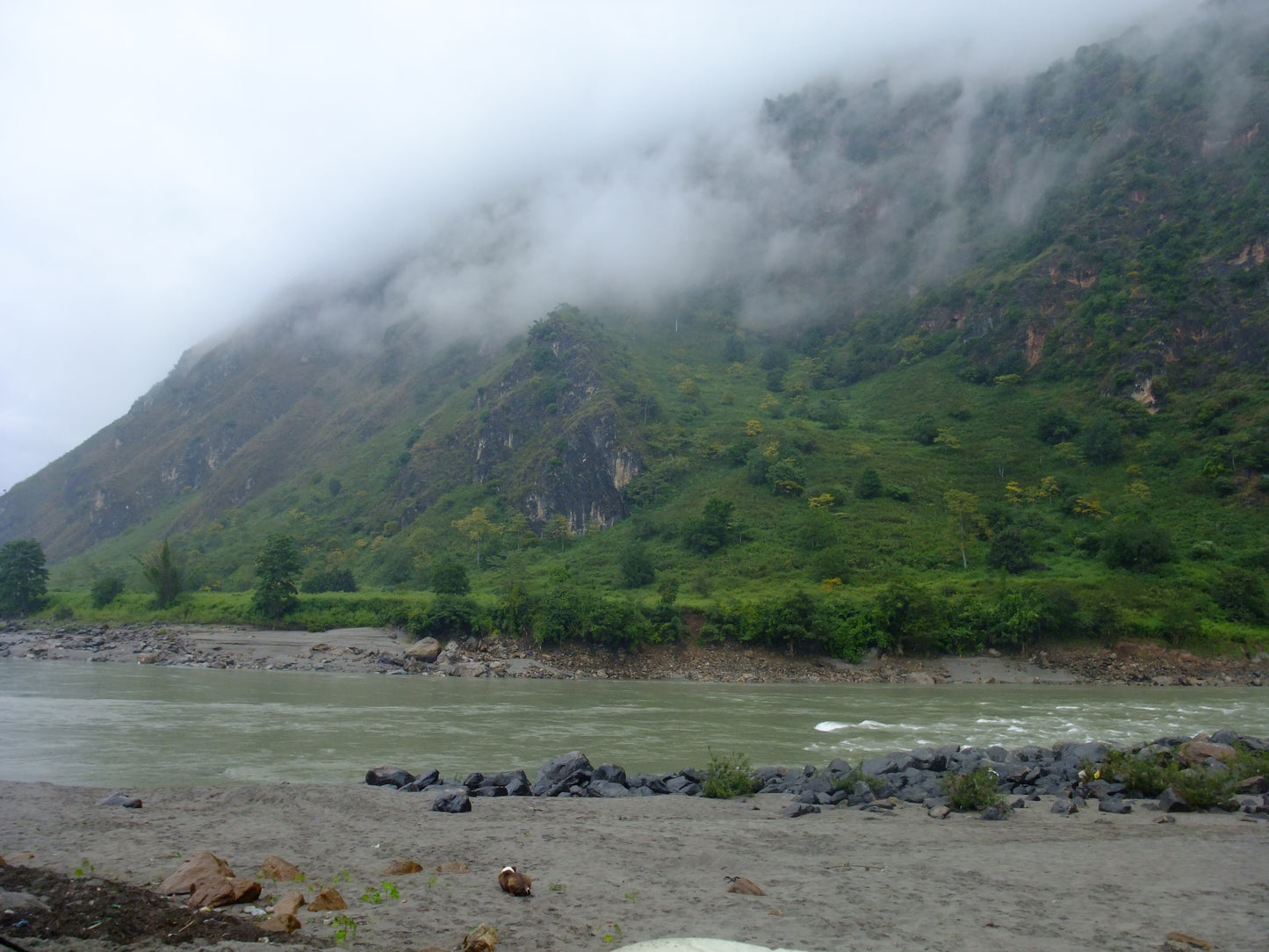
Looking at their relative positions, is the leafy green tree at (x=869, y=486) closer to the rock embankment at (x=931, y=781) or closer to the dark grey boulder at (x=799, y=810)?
the rock embankment at (x=931, y=781)

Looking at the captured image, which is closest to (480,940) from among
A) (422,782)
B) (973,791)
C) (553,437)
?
(422,782)

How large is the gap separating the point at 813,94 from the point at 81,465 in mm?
200670

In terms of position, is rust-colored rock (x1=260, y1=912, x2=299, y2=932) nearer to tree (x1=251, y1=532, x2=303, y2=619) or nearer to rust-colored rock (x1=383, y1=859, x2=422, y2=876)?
rust-colored rock (x1=383, y1=859, x2=422, y2=876)

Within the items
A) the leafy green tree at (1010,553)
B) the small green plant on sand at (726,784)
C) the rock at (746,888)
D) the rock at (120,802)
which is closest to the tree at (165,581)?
the rock at (120,802)

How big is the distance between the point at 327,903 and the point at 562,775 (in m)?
8.66

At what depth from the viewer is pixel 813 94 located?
19400cm

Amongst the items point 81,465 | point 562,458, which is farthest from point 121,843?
point 81,465

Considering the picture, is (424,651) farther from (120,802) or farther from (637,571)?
(120,802)

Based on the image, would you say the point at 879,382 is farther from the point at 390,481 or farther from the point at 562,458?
the point at 390,481

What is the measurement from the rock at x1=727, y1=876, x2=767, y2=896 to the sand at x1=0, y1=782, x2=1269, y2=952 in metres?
0.15

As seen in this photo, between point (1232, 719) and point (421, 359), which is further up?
point (421, 359)

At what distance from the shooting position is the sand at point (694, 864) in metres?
6.66

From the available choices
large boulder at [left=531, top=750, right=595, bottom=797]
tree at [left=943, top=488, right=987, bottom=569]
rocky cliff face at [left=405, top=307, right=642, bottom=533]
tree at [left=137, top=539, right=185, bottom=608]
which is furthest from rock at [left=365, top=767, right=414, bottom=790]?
rocky cliff face at [left=405, top=307, right=642, bottom=533]

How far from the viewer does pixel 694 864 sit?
9.10 metres
